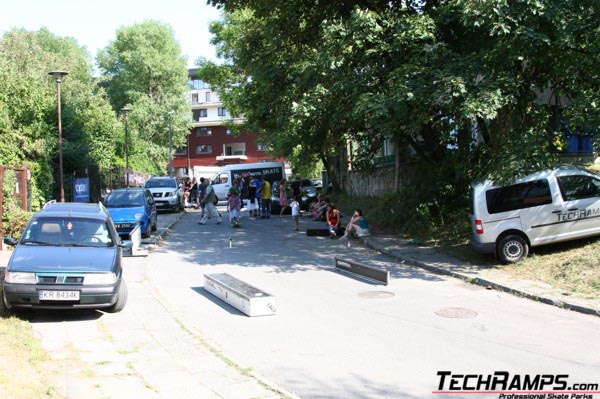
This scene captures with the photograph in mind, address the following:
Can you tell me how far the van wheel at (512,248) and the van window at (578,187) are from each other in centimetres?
131

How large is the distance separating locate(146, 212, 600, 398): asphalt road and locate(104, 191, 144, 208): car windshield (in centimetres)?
525

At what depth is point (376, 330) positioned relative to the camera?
805 cm

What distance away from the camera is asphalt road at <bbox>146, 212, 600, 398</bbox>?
6.22 meters

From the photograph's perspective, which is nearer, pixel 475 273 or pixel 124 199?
pixel 475 273

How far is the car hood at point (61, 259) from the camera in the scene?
8.35m

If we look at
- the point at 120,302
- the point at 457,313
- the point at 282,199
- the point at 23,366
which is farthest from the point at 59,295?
the point at 282,199

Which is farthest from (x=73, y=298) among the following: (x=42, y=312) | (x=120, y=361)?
(x=120, y=361)

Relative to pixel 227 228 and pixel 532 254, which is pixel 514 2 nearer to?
pixel 532 254

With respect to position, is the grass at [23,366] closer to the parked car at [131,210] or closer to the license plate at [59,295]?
the license plate at [59,295]

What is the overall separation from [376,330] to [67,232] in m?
5.37

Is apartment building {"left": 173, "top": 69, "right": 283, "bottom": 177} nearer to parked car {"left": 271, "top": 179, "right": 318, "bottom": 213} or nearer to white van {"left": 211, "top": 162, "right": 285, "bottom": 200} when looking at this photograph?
white van {"left": 211, "top": 162, "right": 285, "bottom": 200}

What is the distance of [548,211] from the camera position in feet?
40.3

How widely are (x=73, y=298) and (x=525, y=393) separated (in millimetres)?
6112

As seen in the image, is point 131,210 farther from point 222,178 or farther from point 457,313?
point 222,178
